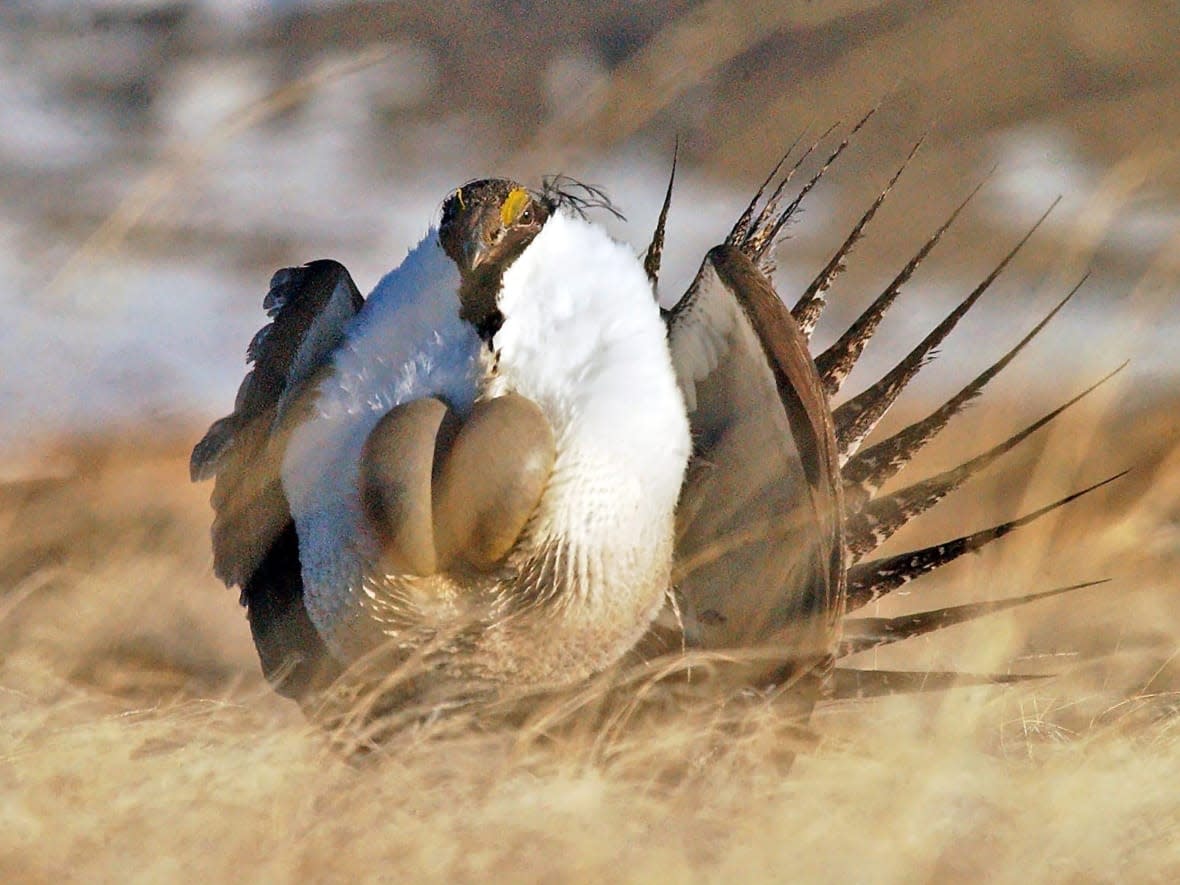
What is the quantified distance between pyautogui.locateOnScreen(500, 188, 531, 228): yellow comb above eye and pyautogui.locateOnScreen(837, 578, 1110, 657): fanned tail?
41.9 inches

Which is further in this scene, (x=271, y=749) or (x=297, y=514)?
(x=297, y=514)

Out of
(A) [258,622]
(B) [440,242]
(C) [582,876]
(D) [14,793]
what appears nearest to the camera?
(C) [582,876]

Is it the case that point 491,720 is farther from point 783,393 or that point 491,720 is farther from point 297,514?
point 783,393

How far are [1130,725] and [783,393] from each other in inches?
41.7

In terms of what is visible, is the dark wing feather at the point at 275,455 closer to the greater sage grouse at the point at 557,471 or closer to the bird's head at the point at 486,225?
the greater sage grouse at the point at 557,471

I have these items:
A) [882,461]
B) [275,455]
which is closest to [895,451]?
[882,461]

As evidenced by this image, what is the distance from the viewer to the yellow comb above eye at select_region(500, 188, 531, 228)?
268cm

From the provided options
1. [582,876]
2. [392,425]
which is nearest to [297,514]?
[392,425]

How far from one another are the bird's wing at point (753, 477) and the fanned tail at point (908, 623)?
26cm

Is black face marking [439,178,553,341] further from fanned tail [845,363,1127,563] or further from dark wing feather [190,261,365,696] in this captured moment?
fanned tail [845,363,1127,563]

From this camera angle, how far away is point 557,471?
8.27ft

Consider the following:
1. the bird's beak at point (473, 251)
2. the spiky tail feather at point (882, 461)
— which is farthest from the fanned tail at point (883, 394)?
the bird's beak at point (473, 251)

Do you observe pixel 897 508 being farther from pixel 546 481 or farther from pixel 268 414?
pixel 268 414

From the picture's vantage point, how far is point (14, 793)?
2113 mm
